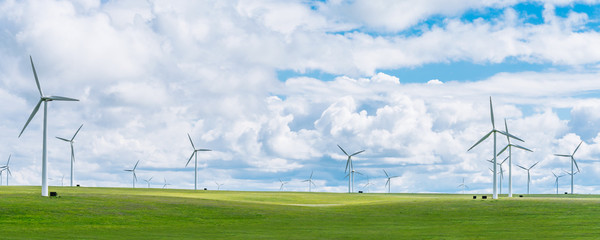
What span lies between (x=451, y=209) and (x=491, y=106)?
137 ft

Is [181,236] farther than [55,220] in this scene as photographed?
No

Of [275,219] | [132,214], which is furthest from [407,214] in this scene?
[132,214]

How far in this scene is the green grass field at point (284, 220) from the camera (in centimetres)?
4847

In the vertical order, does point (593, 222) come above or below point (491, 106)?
below

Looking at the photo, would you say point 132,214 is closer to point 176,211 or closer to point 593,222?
point 176,211

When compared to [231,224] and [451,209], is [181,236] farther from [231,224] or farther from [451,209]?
[451,209]

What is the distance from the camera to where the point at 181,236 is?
47094mm

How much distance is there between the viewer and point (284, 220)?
68.0 metres

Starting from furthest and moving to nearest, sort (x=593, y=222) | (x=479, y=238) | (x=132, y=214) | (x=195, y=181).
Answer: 1. (x=195, y=181)
2. (x=132, y=214)
3. (x=593, y=222)
4. (x=479, y=238)

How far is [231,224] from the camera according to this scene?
63406 mm

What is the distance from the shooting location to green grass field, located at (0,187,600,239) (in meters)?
48.5

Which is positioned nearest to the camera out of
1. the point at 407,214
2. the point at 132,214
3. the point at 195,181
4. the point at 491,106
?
the point at 132,214

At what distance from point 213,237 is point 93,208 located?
27223 mm

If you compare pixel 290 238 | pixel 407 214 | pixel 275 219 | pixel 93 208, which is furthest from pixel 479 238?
pixel 93 208
